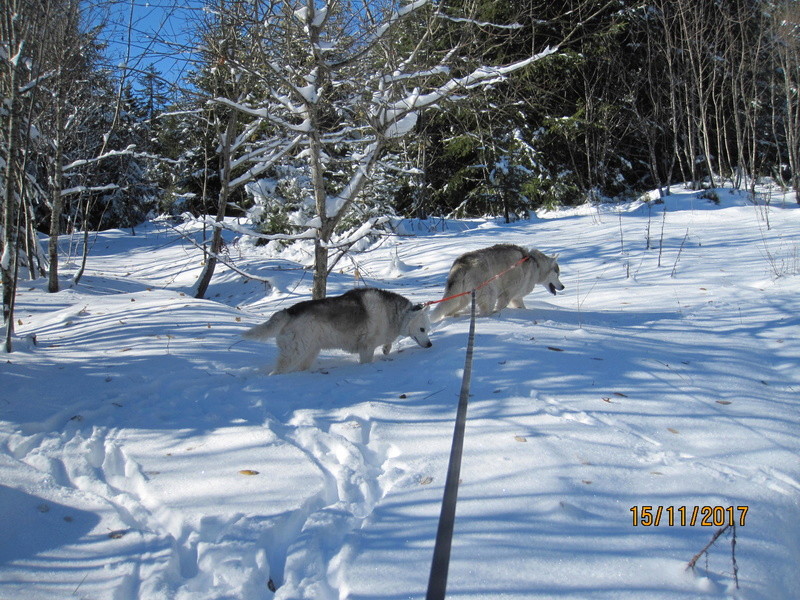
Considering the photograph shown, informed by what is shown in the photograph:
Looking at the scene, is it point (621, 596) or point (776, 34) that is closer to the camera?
point (621, 596)

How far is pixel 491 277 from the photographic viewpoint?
855 cm

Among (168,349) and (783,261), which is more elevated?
(783,261)

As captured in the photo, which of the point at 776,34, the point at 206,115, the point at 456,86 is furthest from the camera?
the point at 776,34

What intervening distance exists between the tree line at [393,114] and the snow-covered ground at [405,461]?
3049mm

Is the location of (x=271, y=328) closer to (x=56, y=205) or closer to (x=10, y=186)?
(x=10, y=186)

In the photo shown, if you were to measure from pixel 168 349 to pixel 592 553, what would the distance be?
5993mm

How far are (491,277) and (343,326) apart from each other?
298 cm

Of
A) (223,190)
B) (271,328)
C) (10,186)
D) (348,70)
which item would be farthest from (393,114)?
(223,190)

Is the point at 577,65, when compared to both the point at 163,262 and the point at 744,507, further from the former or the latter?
the point at 744,507

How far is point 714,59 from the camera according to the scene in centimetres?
2073

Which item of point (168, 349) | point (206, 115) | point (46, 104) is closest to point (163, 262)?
point (206, 115)

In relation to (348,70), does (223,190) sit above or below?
below
